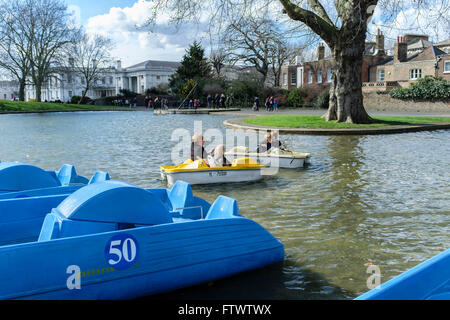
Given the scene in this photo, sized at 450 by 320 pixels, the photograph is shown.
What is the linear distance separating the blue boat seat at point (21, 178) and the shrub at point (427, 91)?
4013 centimetres

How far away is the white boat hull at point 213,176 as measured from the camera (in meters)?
9.86

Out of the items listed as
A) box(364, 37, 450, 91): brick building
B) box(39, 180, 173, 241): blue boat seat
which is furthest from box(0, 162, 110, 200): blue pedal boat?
box(364, 37, 450, 91): brick building

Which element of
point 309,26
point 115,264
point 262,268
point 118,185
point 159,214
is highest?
point 309,26

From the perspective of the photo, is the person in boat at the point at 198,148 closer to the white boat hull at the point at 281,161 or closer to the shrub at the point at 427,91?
the white boat hull at the point at 281,161

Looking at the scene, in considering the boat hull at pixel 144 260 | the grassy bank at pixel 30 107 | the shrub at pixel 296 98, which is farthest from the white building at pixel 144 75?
the boat hull at pixel 144 260

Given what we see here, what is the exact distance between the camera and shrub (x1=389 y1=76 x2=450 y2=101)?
39.8 metres

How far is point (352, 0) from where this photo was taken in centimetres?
2005

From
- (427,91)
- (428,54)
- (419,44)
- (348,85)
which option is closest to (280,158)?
(348,85)

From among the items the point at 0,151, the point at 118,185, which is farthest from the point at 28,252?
the point at 0,151

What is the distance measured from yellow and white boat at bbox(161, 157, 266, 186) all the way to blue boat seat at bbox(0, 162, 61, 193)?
3.23 m

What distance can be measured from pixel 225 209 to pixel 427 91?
4086 cm

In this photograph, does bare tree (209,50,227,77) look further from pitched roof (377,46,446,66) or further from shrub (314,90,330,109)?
pitched roof (377,46,446,66)
